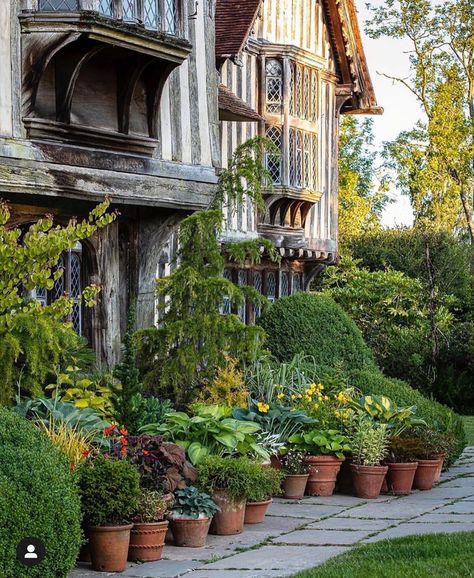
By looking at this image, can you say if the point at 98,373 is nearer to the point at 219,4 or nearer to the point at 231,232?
the point at 231,232

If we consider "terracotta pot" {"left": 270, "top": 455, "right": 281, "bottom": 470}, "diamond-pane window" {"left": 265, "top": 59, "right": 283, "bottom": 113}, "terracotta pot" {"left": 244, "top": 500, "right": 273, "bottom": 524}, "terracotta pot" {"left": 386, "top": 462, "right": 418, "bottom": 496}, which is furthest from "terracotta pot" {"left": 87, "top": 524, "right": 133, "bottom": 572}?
"diamond-pane window" {"left": 265, "top": 59, "right": 283, "bottom": 113}

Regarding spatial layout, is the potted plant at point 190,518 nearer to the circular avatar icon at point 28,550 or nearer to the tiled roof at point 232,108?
the circular avatar icon at point 28,550

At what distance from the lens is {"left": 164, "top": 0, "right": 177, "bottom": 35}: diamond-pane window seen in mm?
13703

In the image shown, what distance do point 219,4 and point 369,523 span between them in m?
12.1

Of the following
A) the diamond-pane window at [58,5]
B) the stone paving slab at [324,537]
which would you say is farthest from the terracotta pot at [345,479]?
the diamond-pane window at [58,5]

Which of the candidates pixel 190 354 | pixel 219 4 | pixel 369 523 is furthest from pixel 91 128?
pixel 219 4

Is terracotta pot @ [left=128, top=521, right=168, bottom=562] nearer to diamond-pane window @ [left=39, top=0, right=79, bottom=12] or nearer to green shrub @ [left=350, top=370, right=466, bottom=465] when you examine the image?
green shrub @ [left=350, top=370, right=466, bottom=465]

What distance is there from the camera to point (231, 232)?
19609 mm

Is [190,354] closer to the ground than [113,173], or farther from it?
closer to the ground

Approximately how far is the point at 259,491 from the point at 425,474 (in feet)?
9.76

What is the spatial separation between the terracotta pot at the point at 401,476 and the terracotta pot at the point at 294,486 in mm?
1003

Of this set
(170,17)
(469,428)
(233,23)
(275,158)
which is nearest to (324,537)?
(170,17)

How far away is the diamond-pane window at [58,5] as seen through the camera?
12.5m

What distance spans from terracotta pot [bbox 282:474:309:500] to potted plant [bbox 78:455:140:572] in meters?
3.27
